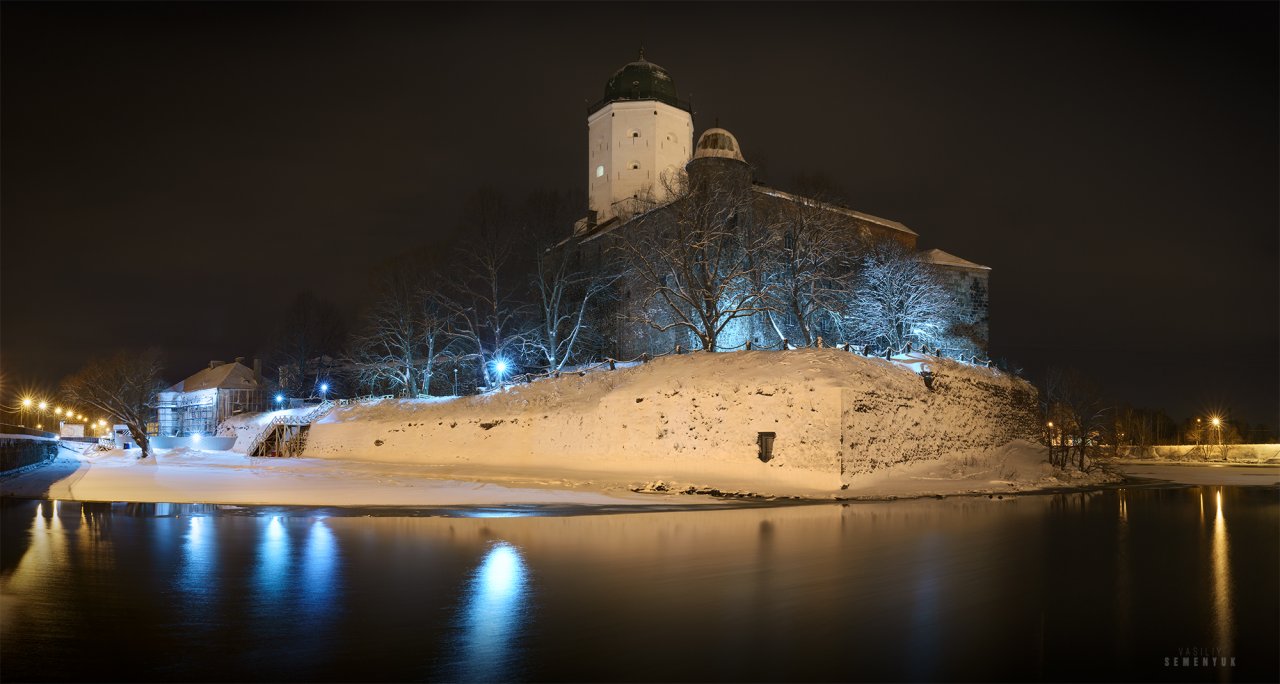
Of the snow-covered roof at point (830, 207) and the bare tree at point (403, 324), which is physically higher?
the snow-covered roof at point (830, 207)

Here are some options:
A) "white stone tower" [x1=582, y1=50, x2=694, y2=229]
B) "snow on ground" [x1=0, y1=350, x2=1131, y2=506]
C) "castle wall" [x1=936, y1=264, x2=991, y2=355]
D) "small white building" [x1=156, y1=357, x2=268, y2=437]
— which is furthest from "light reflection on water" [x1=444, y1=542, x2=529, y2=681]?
"small white building" [x1=156, y1=357, x2=268, y2=437]

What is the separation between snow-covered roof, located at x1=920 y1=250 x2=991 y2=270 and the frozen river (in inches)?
1454

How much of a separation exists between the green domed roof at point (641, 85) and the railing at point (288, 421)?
28819 mm

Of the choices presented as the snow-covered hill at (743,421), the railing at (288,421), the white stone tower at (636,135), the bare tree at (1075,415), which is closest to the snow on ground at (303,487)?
the snow-covered hill at (743,421)

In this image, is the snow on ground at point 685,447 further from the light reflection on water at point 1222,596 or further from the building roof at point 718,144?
the building roof at point 718,144

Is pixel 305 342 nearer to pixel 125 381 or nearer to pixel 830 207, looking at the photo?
pixel 125 381

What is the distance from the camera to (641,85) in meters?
59.6

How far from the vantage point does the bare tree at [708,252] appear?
34.6 metres

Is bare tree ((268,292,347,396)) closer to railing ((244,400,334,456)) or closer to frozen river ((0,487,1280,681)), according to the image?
railing ((244,400,334,456))

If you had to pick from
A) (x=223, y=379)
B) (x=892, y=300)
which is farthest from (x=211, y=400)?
(x=892, y=300)

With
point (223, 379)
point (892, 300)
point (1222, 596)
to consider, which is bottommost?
point (1222, 596)

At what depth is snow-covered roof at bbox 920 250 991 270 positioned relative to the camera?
172 ft

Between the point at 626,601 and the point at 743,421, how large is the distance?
1862 cm

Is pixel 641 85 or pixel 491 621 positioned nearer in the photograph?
pixel 491 621
